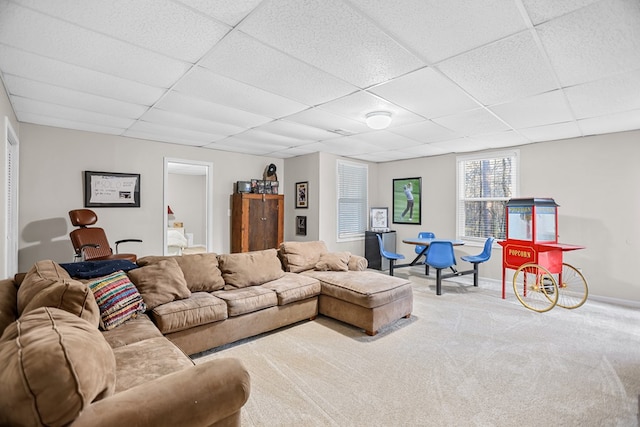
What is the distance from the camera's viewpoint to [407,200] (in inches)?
266

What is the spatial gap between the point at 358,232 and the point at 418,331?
11.9 feet

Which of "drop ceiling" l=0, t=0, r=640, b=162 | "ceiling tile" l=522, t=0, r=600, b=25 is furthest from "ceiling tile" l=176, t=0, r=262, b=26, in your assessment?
"ceiling tile" l=522, t=0, r=600, b=25

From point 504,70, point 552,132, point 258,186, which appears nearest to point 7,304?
point 504,70

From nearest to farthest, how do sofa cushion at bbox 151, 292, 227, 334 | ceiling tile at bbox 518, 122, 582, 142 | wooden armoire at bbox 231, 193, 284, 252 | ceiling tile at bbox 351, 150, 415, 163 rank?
sofa cushion at bbox 151, 292, 227, 334 < ceiling tile at bbox 518, 122, 582, 142 < wooden armoire at bbox 231, 193, 284, 252 < ceiling tile at bbox 351, 150, 415, 163

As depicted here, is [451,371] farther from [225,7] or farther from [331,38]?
[225,7]

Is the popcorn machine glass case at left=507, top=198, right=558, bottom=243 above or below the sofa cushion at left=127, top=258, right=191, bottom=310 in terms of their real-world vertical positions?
above

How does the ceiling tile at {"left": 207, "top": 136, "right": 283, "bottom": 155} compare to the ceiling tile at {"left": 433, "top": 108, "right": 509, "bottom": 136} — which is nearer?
the ceiling tile at {"left": 433, "top": 108, "right": 509, "bottom": 136}

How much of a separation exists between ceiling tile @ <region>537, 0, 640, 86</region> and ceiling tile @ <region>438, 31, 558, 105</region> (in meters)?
0.09

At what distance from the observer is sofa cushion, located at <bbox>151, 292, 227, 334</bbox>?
2506mm

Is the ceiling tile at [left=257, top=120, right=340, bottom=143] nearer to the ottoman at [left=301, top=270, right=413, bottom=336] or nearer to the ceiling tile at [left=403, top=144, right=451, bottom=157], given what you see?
the ceiling tile at [left=403, top=144, right=451, bottom=157]

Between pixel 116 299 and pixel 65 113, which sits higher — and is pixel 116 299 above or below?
below

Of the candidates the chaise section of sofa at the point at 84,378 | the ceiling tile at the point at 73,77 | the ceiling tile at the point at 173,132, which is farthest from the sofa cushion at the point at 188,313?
the ceiling tile at the point at 173,132

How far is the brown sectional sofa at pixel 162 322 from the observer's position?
3.33ft

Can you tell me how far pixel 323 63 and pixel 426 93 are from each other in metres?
1.16
